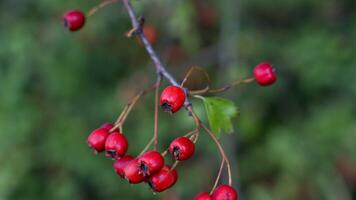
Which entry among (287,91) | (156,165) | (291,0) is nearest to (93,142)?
(156,165)

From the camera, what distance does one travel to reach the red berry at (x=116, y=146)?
91.3 inches

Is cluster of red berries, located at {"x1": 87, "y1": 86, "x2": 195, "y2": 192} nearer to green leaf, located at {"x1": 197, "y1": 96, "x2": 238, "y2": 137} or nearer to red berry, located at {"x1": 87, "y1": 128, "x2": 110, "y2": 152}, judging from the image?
red berry, located at {"x1": 87, "y1": 128, "x2": 110, "y2": 152}

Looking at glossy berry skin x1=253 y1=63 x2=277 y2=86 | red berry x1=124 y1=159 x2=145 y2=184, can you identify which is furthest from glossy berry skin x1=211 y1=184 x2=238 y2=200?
glossy berry skin x1=253 y1=63 x2=277 y2=86

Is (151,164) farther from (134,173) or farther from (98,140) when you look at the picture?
(98,140)

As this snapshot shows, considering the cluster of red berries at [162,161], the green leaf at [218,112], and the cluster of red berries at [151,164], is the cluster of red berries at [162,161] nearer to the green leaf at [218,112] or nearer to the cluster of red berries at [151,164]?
the cluster of red berries at [151,164]

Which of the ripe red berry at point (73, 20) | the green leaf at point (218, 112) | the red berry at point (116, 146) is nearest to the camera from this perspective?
the red berry at point (116, 146)

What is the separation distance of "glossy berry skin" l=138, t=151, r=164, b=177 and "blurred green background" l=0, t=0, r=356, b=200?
2.48 m

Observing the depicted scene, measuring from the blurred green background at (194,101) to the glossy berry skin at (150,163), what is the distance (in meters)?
2.48

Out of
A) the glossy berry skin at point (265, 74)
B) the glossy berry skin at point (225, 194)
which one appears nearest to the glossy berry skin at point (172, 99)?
the glossy berry skin at point (225, 194)

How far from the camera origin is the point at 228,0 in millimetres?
5129

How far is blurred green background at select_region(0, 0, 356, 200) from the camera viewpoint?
501 centimetres

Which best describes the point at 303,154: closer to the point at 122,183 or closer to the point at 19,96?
the point at 122,183

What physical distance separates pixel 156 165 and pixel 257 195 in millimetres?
3128

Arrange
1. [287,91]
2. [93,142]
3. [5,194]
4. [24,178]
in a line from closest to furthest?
[93,142], [5,194], [24,178], [287,91]
